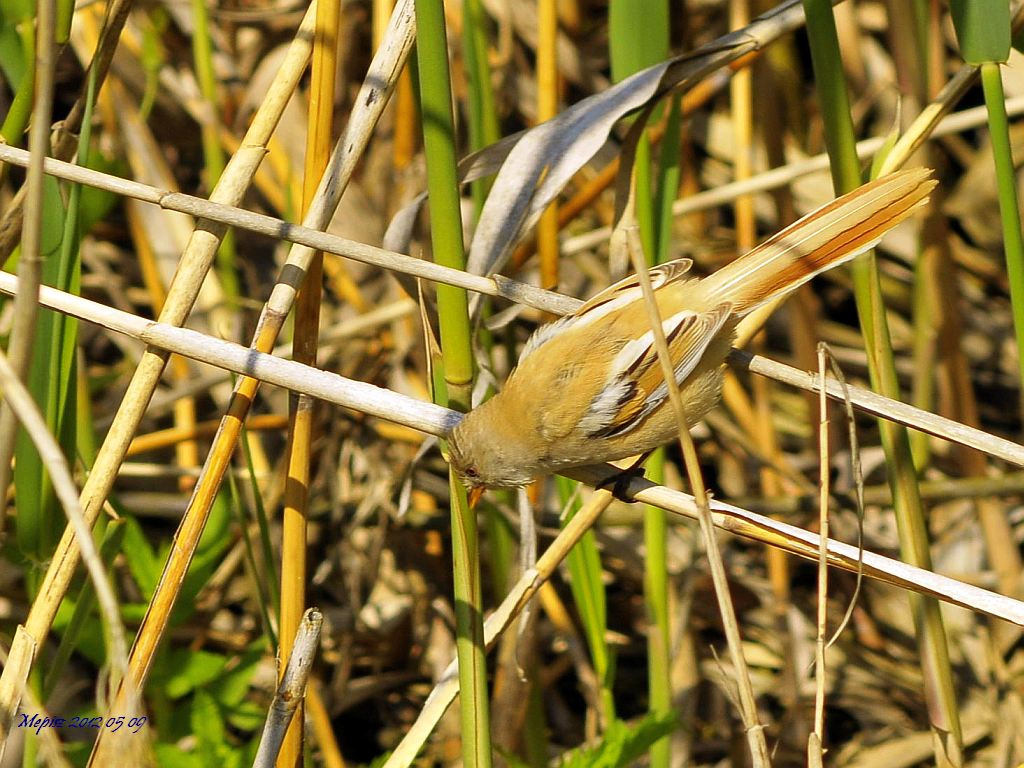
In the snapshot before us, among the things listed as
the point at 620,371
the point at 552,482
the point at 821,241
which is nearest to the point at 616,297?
the point at 620,371

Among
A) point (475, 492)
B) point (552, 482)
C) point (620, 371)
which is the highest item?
point (552, 482)

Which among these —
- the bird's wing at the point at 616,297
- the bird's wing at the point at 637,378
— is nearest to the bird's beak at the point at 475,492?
the bird's wing at the point at 637,378

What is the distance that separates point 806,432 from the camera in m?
3.47

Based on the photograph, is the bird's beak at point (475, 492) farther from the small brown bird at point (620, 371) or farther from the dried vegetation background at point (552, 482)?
the dried vegetation background at point (552, 482)

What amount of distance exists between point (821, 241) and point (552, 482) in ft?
4.80

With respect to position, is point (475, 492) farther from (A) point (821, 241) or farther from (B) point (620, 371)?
(A) point (821, 241)

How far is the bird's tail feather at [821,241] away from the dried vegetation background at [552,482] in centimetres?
84

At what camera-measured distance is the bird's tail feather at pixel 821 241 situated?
1.66 metres

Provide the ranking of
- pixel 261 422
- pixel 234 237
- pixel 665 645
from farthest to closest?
pixel 234 237, pixel 261 422, pixel 665 645

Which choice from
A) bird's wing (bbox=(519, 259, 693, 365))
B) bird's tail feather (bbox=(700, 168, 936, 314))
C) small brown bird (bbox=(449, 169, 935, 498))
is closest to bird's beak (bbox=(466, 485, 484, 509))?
small brown bird (bbox=(449, 169, 935, 498))

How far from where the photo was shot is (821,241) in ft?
5.74

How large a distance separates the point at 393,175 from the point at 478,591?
202 cm

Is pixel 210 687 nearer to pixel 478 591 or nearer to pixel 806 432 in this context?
pixel 478 591

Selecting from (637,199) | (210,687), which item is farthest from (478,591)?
(210,687)
